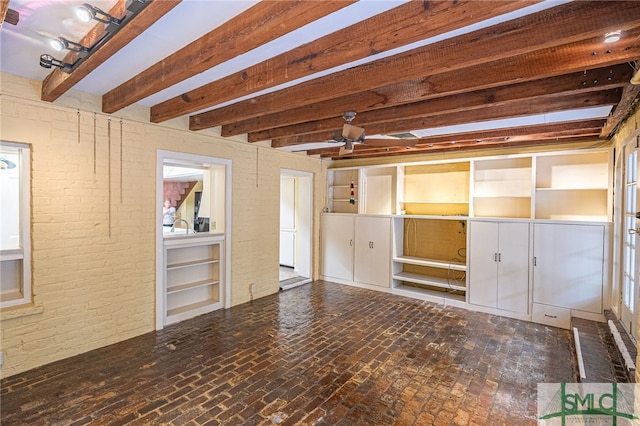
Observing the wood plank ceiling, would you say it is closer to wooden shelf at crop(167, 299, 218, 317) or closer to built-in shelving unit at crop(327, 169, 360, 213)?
wooden shelf at crop(167, 299, 218, 317)

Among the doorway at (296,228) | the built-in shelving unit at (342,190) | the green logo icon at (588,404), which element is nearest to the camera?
the green logo icon at (588,404)

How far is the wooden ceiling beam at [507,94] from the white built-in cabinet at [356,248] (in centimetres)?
263

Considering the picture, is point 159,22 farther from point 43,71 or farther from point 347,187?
point 347,187

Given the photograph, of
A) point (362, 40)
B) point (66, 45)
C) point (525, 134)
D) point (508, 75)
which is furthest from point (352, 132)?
point (525, 134)

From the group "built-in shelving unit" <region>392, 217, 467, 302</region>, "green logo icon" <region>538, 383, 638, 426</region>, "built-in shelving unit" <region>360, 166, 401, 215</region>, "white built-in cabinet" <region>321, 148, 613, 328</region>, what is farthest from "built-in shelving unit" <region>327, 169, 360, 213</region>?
"green logo icon" <region>538, 383, 638, 426</region>

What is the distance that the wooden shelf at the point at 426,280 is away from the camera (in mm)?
5159

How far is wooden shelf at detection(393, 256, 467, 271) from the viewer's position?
511 centimetres

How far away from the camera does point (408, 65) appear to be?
223 cm

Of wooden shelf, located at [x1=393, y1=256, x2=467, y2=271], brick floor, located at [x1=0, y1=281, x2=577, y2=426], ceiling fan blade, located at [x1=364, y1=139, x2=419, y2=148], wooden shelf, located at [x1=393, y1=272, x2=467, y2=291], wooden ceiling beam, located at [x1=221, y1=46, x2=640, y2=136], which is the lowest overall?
brick floor, located at [x1=0, y1=281, x2=577, y2=426]

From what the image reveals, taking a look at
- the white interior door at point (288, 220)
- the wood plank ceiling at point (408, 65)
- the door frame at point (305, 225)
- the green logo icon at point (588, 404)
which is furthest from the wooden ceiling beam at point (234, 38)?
the white interior door at point (288, 220)

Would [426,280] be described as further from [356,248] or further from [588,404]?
[588,404]

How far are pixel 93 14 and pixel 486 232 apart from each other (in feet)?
16.9

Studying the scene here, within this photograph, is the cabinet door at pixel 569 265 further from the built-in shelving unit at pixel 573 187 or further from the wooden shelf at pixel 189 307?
the wooden shelf at pixel 189 307

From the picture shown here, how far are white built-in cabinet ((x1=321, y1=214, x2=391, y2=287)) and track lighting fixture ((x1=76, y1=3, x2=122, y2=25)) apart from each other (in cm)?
487
